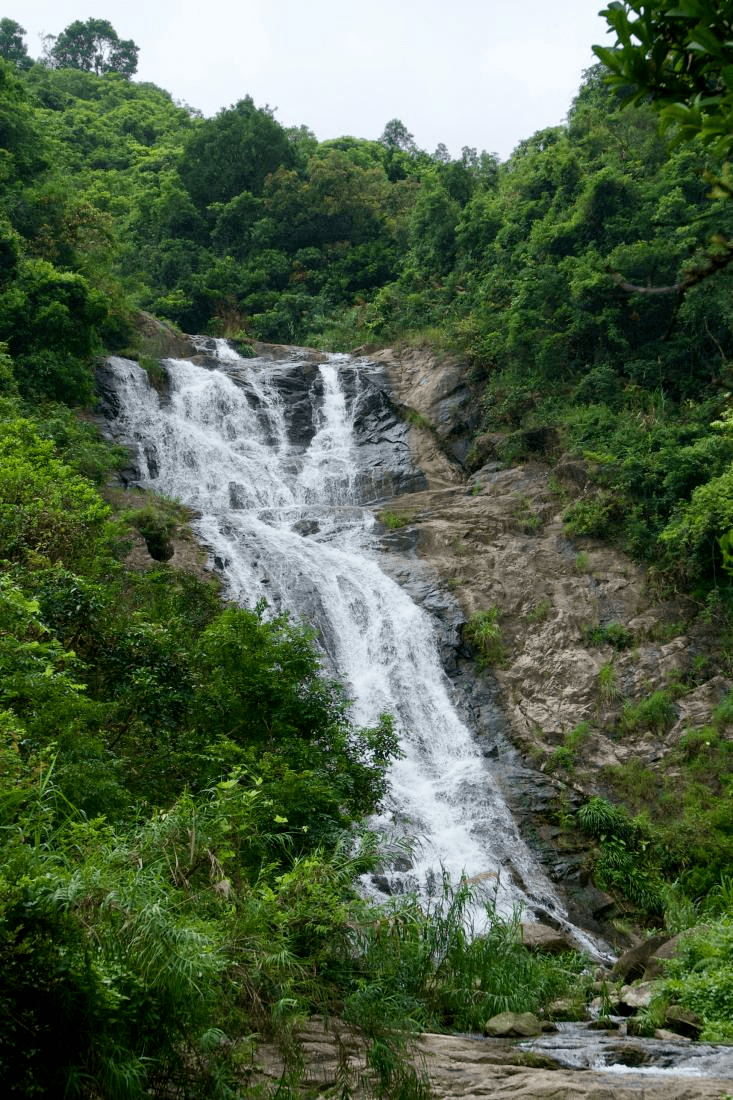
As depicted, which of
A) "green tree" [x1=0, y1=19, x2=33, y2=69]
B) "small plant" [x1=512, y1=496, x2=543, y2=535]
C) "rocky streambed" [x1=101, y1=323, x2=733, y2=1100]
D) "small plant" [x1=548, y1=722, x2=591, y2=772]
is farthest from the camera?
"green tree" [x1=0, y1=19, x2=33, y2=69]

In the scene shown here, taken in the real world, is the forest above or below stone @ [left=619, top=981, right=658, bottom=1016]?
above

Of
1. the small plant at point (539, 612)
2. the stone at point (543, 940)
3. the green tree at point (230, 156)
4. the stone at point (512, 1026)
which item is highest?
the green tree at point (230, 156)

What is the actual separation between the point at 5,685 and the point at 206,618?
26.8 ft

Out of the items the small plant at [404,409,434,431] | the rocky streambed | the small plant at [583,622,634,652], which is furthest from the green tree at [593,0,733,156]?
the small plant at [404,409,434,431]

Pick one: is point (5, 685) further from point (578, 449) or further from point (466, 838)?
point (578, 449)

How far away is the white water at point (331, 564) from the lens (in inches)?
543

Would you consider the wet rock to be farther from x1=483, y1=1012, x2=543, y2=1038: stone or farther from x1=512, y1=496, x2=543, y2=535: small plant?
x1=512, y1=496, x2=543, y2=535: small plant

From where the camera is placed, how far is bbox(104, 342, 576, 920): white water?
1380 centimetres

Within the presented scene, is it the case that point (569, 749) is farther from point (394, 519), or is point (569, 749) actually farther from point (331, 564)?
point (394, 519)

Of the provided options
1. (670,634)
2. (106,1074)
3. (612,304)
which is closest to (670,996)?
(106,1074)

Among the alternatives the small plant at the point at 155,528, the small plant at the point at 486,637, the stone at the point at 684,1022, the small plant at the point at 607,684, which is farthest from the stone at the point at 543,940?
the small plant at the point at 155,528

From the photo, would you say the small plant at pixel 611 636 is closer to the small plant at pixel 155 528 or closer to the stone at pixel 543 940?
the stone at pixel 543 940

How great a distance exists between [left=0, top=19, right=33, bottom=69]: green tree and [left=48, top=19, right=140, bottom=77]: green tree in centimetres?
521

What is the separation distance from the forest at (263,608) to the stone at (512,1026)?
25 cm
